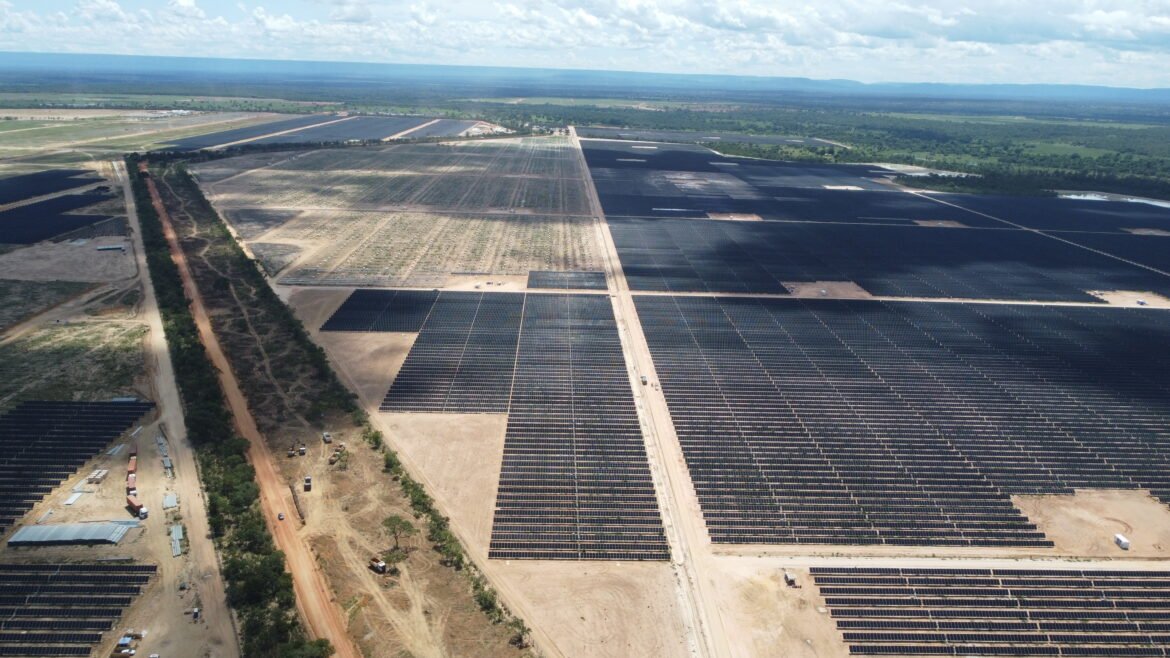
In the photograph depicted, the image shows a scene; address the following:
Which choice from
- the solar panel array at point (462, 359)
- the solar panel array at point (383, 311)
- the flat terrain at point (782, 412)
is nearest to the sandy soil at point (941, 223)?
the flat terrain at point (782, 412)

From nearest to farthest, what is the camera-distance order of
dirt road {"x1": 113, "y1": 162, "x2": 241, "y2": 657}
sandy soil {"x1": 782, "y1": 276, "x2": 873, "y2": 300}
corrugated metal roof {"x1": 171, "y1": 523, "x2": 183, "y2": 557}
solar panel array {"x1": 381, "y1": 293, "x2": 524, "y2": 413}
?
dirt road {"x1": 113, "y1": 162, "x2": 241, "y2": 657} → corrugated metal roof {"x1": 171, "y1": 523, "x2": 183, "y2": 557} → solar panel array {"x1": 381, "y1": 293, "x2": 524, "y2": 413} → sandy soil {"x1": 782, "y1": 276, "x2": 873, "y2": 300}

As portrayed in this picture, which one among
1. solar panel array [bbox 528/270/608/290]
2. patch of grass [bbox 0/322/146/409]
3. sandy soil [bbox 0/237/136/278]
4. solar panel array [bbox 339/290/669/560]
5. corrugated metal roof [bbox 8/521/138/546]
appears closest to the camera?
corrugated metal roof [bbox 8/521/138/546]

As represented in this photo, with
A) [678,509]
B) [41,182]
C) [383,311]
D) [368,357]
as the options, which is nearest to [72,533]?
[368,357]

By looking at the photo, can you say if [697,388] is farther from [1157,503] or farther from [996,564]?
[1157,503]

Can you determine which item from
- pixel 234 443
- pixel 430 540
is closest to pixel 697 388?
pixel 430 540

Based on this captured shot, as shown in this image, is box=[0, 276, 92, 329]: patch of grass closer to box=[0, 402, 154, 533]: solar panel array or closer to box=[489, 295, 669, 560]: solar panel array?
box=[0, 402, 154, 533]: solar panel array

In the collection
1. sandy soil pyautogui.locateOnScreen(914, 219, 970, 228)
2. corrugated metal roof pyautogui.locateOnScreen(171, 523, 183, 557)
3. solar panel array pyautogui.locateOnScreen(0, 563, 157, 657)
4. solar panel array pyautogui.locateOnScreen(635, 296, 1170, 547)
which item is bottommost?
solar panel array pyautogui.locateOnScreen(0, 563, 157, 657)

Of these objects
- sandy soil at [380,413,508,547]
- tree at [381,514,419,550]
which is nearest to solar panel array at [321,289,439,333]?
sandy soil at [380,413,508,547]

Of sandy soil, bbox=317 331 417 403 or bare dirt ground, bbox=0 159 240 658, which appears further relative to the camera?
sandy soil, bbox=317 331 417 403

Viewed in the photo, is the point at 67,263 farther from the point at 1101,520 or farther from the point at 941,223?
the point at 941,223
